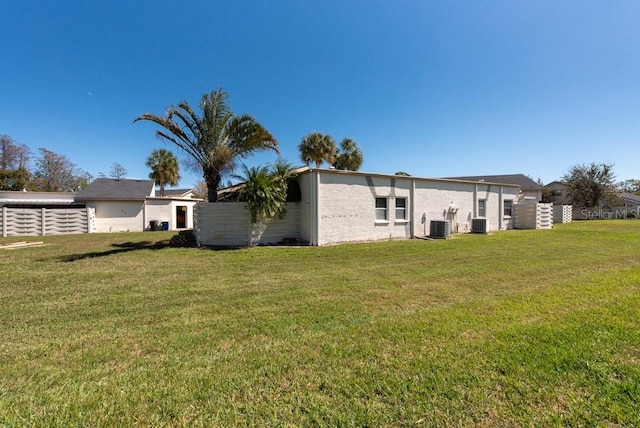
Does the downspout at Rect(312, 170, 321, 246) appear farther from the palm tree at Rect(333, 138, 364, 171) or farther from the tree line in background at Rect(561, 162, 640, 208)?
the tree line in background at Rect(561, 162, 640, 208)

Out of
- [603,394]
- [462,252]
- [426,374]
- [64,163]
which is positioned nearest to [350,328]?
[426,374]

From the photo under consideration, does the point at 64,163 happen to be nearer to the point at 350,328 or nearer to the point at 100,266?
the point at 100,266

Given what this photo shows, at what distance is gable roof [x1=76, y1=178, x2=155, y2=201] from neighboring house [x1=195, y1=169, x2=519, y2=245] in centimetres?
1312

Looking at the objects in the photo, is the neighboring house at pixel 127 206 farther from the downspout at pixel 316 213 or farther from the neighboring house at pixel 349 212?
the downspout at pixel 316 213

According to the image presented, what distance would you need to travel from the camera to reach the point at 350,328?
140 inches

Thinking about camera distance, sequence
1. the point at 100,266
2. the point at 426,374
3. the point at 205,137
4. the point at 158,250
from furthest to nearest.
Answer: the point at 205,137, the point at 158,250, the point at 100,266, the point at 426,374

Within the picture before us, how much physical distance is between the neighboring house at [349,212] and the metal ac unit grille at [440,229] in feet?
0.78

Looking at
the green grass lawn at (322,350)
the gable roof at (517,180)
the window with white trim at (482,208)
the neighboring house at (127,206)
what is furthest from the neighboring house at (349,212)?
the gable roof at (517,180)

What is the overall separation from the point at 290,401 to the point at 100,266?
8.18 m

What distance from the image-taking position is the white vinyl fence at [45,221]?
16656 millimetres

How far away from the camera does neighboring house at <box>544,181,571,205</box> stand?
40.4m

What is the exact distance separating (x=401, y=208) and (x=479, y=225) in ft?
19.1

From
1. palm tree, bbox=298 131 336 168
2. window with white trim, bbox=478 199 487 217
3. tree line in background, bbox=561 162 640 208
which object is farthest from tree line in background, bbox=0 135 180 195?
tree line in background, bbox=561 162 640 208

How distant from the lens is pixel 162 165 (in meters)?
31.5
